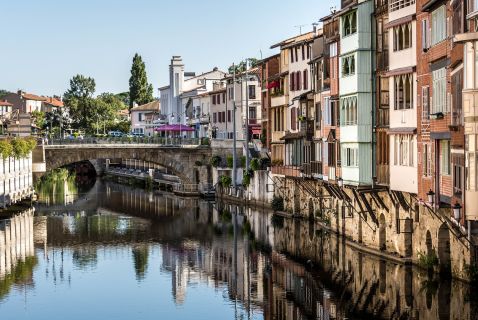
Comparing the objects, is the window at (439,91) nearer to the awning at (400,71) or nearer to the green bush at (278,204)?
the awning at (400,71)

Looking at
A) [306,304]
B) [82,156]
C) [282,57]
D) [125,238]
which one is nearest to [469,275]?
[306,304]

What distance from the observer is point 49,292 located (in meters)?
51.0

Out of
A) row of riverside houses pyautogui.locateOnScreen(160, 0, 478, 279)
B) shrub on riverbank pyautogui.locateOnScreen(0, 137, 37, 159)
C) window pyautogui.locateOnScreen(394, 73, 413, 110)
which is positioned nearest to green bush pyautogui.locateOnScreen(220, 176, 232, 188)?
row of riverside houses pyautogui.locateOnScreen(160, 0, 478, 279)

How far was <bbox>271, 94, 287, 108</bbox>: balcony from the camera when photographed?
85162 millimetres

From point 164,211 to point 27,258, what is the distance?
109ft

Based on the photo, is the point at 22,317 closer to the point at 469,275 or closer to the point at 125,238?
the point at 469,275

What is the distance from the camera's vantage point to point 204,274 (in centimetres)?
5712

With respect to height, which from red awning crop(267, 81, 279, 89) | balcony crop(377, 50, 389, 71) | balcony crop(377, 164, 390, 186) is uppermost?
red awning crop(267, 81, 279, 89)

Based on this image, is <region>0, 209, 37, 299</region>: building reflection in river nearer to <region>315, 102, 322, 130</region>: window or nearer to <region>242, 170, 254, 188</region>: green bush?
<region>242, 170, 254, 188</region>: green bush

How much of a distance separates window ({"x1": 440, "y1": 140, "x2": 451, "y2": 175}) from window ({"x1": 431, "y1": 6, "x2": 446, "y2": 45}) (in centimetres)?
448

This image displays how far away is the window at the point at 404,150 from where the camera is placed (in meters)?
49.5

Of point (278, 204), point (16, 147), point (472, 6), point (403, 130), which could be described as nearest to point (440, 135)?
point (403, 130)

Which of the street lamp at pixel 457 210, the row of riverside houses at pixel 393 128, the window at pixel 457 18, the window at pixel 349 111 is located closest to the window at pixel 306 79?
the row of riverside houses at pixel 393 128

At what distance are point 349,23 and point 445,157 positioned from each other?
1849cm
